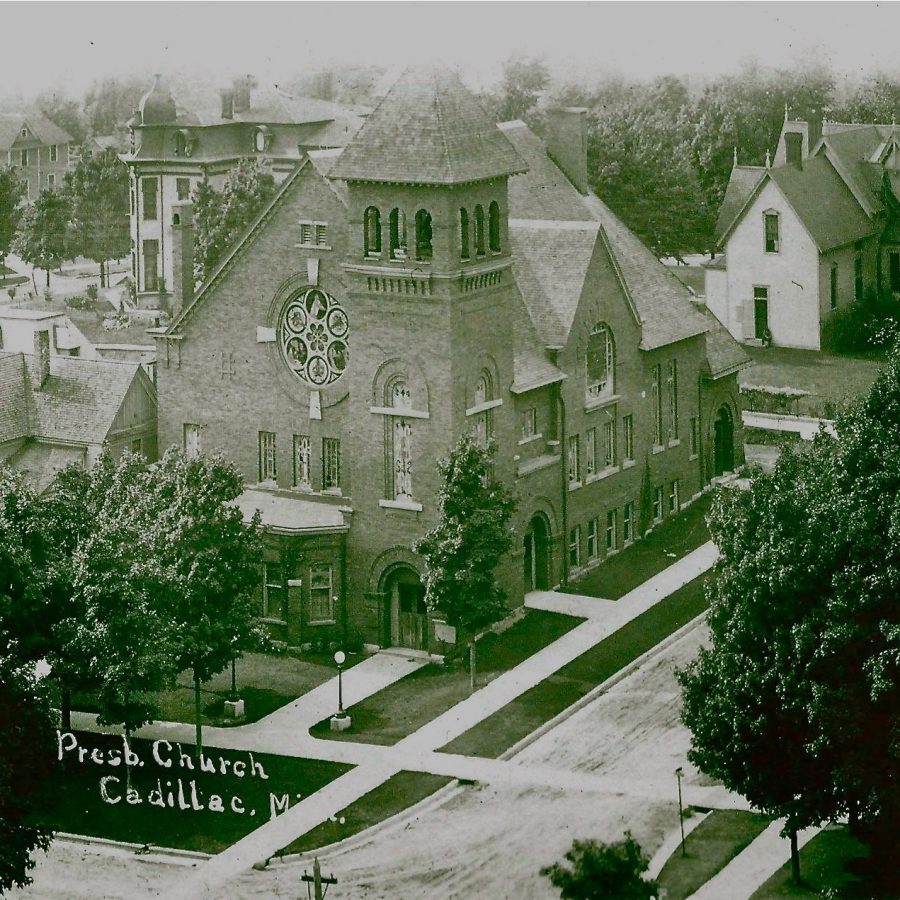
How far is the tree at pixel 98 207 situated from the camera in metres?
142

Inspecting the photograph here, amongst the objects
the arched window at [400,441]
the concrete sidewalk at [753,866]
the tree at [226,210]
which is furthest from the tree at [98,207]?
the concrete sidewalk at [753,866]

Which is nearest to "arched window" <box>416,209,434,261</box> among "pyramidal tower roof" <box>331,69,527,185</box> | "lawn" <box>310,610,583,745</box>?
"pyramidal tower roof" <box>331,69,527,185</box>

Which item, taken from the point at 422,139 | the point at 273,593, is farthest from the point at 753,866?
the point at 422,139

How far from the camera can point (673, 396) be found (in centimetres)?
8431

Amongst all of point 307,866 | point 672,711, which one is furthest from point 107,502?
point 672,711

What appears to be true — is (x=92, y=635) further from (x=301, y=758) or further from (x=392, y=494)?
(x=392, y=494)

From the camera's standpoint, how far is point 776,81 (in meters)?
130

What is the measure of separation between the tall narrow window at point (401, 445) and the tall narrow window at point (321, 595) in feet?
11.6

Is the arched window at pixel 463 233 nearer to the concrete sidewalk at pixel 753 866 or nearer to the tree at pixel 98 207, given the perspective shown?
the concrete sidewalk at pixel 753 866

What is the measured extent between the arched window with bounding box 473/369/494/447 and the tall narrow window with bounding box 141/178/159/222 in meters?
63.7

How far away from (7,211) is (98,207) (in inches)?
238

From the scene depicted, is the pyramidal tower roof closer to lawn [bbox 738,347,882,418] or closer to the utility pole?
the utility pole

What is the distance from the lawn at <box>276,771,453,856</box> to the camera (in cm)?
5497

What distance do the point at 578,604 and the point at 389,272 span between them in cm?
1436
